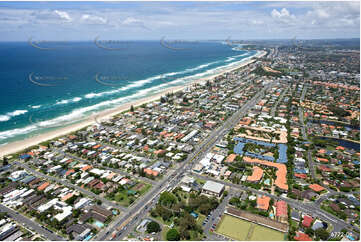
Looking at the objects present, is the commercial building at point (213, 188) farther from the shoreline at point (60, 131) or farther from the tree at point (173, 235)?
the shoreline at point (60, 131)

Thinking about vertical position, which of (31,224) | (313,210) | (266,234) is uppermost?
(313,210)

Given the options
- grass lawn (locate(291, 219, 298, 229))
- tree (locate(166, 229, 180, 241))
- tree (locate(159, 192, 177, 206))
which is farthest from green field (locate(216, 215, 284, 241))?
tree (locate(159, 192, 177, 206))

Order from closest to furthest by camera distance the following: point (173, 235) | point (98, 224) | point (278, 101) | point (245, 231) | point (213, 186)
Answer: point (173, 235) → point (245, 231) → point (98, 224) → point (213, 186) → point (278, 101)

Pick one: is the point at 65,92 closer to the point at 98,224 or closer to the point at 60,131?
the point at 60,131

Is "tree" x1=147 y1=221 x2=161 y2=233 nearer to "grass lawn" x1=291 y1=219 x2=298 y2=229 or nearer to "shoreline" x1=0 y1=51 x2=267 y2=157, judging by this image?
"grass lawn" x1=291 y1=219 x2=298 y2=229

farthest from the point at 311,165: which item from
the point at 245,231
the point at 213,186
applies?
the point at 245,231

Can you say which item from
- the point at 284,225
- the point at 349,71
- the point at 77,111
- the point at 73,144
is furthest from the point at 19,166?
the point at 349,71

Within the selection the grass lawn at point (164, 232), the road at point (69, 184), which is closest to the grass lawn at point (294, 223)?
the grass lawn at point (164, 232)
